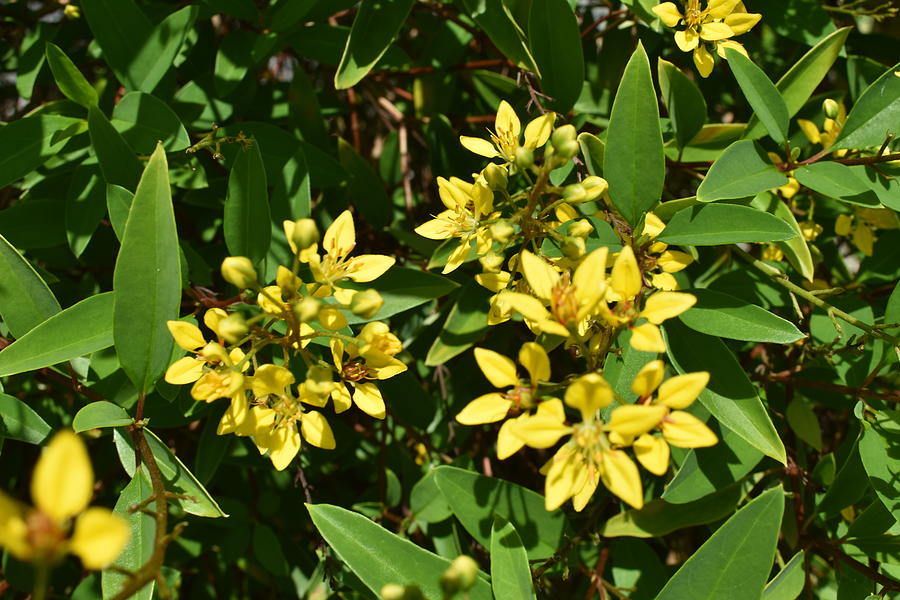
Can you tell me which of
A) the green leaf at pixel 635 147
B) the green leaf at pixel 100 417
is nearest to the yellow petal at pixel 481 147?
the green leaf at pixel 635 147

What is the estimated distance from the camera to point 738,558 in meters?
1.37

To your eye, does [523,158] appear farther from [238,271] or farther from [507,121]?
[238,271]

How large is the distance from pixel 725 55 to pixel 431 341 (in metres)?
1.09

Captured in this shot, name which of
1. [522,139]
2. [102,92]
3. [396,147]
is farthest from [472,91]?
[102,92]

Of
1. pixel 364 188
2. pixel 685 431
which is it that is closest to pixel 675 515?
pixel 685 431

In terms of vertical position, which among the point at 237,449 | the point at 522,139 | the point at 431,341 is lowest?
the point at 237,449

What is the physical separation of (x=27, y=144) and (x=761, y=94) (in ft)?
5.71

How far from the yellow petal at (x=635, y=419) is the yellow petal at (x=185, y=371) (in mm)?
785

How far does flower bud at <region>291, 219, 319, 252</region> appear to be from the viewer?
1.27 meters

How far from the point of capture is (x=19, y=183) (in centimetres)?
191

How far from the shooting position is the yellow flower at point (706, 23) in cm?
159

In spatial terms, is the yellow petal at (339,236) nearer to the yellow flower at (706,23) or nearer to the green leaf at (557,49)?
the green leaf at (557,49)

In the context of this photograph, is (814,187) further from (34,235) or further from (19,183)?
(19,183)

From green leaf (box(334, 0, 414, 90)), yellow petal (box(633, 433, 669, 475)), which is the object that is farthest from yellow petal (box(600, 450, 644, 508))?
green leaf (box(334, 0, 414, 90))
